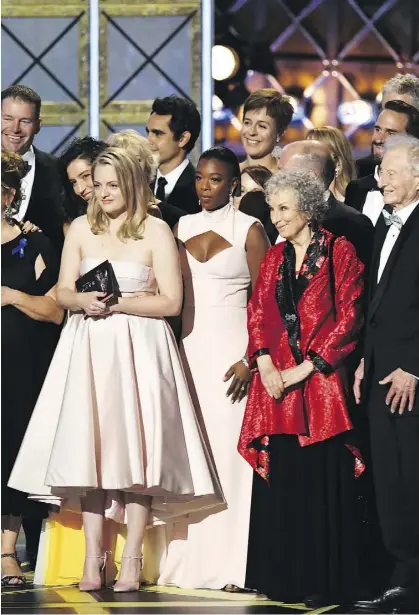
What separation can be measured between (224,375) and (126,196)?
81 centimetres

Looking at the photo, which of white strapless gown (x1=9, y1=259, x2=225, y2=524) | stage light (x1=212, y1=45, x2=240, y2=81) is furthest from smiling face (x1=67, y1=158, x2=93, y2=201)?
stage light (x1=212, y1=45, x2=240, y2=81)

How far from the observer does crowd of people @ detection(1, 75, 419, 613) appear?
514 cm

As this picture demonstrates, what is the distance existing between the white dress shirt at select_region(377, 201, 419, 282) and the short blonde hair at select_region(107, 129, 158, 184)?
1036 millimetres

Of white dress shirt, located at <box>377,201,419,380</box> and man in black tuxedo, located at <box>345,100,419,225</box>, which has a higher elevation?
man in black tuxedo, located at <box>345,100,419,225</box>

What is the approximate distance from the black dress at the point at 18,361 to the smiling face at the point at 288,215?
1.05 metres

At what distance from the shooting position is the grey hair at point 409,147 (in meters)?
5.18

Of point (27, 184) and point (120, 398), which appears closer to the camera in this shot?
point (120, 398)

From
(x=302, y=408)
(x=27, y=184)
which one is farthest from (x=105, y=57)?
(x=302, y=408)

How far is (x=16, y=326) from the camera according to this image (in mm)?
5711

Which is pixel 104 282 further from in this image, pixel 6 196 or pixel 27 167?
pixel 27 167

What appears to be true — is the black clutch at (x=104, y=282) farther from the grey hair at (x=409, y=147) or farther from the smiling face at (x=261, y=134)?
the smiling face at (x=261, y=134)

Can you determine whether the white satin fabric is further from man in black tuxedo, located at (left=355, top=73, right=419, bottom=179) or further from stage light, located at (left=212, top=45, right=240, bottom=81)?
stage light, located at (left=212, top=45, right=240, bottom=81)

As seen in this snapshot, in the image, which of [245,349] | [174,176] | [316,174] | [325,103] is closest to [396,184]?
[316,174]

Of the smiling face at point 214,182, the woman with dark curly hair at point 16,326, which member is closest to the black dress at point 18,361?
the woman with dark curly hair at point 16,326
